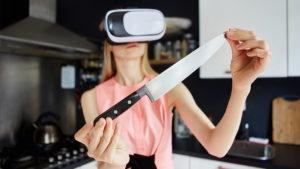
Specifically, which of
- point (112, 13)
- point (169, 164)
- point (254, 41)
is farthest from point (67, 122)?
point (254, 41)

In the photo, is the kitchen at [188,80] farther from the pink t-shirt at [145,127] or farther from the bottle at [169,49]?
the pink t-shirt at [145,127]

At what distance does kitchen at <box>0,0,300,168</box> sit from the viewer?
1140 mm

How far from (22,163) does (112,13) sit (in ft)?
3.80

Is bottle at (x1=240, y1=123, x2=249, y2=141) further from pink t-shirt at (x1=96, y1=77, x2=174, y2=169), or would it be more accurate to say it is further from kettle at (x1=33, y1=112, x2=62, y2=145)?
kettle at (x1=33, y1=112, x2=62, y2=145)

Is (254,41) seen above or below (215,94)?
above

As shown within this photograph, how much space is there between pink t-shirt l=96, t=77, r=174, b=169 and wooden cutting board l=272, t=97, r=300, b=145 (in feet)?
3.80

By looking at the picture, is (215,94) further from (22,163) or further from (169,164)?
(22,163)

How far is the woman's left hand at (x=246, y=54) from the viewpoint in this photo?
375 millimetres

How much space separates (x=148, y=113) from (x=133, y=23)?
0.83ft

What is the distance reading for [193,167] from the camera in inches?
50.8

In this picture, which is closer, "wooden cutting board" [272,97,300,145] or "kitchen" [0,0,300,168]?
"kitchen" [0,0,300,168]

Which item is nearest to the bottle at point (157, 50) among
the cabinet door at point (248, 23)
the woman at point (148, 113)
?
the cabinet door at point (248, 23)

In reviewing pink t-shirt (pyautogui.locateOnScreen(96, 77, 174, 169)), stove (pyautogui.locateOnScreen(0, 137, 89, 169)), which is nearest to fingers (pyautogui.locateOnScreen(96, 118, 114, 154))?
pink t-shirt (pyautogui.locateOnScreen(96, 77, 174, 169))

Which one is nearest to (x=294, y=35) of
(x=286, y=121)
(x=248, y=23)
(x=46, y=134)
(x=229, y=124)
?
(x=248, y=23)
